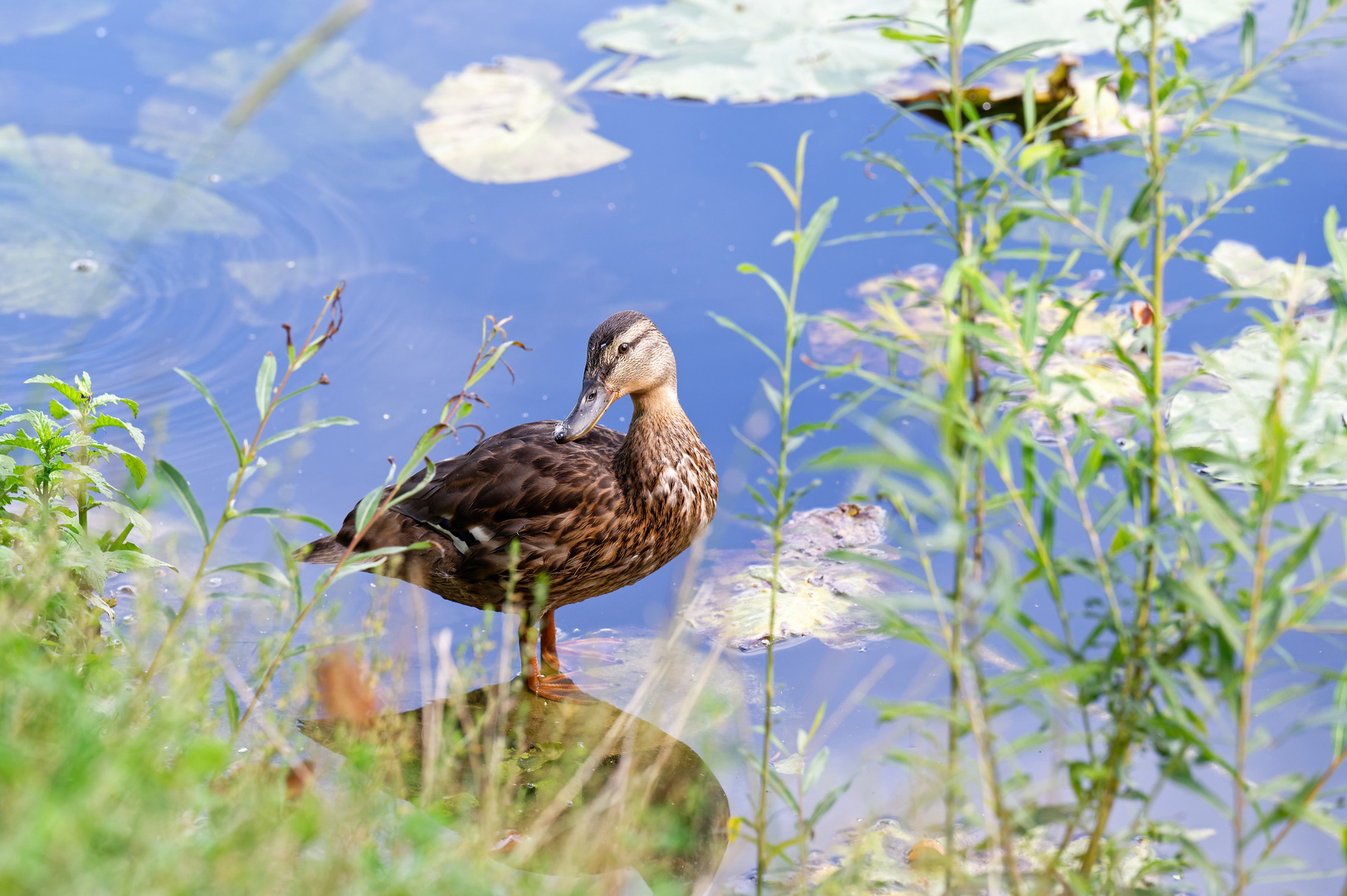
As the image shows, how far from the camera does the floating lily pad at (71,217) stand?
14.7 ft

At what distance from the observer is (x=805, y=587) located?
354 cm

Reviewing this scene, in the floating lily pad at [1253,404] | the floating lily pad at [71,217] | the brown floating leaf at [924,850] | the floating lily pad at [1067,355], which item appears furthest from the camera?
the floating lily pad at [71,217]

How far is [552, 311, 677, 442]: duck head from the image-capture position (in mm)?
3402

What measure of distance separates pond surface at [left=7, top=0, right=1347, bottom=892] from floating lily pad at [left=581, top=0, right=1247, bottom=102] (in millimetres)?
107

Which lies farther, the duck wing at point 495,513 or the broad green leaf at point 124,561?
the duck wing at point 495,513

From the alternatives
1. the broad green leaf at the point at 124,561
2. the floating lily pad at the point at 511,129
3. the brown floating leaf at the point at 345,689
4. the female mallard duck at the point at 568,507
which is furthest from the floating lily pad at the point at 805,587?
the floating lily pad at the point at 511,129

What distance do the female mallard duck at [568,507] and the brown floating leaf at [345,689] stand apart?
1101 millimetres

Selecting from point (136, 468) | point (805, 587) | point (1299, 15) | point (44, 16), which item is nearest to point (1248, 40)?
point (1299, 15)

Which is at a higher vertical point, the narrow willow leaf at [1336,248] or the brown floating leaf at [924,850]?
the narrow willow leaf at [1336,248]

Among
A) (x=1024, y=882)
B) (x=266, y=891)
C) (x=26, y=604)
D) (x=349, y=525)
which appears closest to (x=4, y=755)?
(x=266, y=891)

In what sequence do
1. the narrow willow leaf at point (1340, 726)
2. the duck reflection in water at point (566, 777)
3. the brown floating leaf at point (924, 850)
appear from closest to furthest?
1. the narrow willow leaf at point (1340, 726)
2. the brown floating leaf at point (924, 850)
3. the duck reflection in water at point (566, 777)

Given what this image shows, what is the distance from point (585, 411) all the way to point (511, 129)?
2.34 metres

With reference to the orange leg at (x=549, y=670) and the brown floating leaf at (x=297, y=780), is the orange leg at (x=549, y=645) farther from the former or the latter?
the brown floating leaf at (x=297, y=780)

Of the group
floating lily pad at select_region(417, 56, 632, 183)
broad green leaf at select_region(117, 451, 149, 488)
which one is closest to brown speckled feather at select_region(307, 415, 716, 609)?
broad green leaf at select_region(117, 451, 149, 488)
